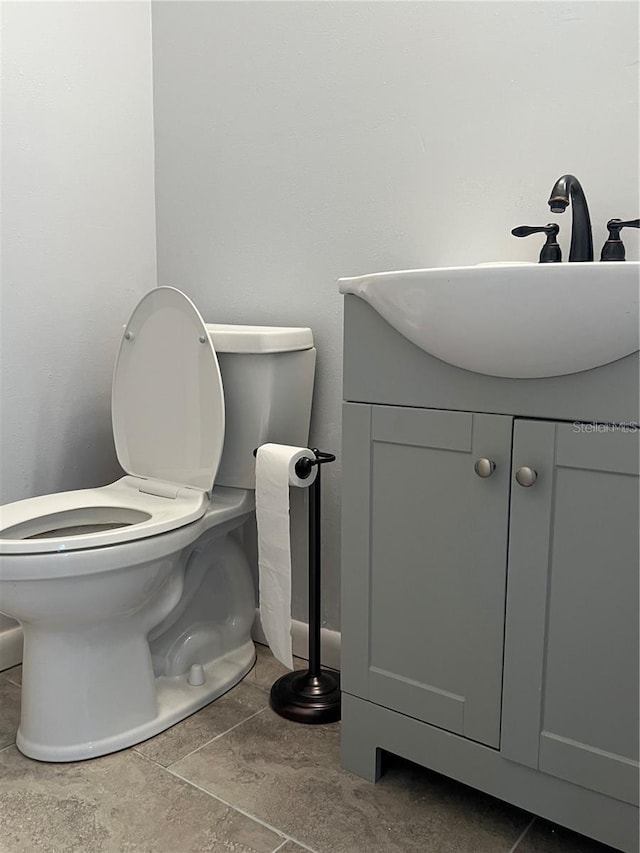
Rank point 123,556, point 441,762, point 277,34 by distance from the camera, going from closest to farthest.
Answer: point 441,762 < point 123,556 < point 277,34

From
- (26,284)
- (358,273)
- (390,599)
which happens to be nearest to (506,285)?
(390,599)

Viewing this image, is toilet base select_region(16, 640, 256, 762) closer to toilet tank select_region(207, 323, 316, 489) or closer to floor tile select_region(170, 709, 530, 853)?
floor tile select_region(170, 709, 530, 853)

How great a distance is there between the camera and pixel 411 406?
1181 millimetres

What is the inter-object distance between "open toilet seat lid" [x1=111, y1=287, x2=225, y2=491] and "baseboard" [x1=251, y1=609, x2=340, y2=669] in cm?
45

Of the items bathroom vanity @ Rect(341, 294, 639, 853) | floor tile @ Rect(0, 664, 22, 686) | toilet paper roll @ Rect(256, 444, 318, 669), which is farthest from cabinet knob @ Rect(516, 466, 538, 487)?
floor tile @ Rect(0, 664, 22, 686)

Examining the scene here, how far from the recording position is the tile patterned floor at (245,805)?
3.83 feet

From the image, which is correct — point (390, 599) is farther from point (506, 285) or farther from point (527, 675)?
point (506, 285)

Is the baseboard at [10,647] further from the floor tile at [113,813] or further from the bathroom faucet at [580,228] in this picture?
the bathroom faucet at [580,228]

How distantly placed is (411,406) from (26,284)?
0.99 meters

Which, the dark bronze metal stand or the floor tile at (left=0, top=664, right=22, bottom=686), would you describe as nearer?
the dark bronze metal stand

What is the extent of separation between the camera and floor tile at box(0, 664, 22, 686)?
5.52 feet

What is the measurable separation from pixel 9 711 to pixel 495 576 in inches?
41.3

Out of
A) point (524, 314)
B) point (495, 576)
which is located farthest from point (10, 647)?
point (524, 314)

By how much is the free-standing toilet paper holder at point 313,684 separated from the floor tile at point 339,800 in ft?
0.19
